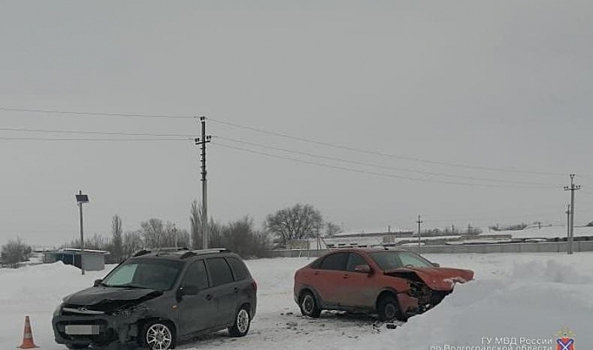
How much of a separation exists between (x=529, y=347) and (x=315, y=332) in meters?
5.59

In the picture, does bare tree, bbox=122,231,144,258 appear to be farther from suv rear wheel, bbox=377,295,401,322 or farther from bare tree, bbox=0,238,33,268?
suv rear wheel, bbox=377,295,401,322

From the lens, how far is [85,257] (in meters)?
36.4

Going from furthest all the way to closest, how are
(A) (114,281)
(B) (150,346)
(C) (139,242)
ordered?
(C) (139,242) → (A) (114,281) → (B) (150,346)

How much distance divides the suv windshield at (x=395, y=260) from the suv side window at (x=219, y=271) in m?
3.30

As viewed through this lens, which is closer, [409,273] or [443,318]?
[443,318]

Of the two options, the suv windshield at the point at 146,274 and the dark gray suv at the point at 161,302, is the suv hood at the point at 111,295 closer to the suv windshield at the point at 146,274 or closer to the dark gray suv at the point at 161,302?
the dark gray suv at the point at 161,302

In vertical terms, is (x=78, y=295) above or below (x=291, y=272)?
above

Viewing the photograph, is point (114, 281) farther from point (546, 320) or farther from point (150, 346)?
point (546, 320)

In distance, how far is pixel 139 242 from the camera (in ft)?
304

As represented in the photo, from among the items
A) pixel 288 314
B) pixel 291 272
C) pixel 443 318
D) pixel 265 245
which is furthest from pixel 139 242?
pixel 443 318

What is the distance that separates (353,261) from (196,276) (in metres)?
4.07

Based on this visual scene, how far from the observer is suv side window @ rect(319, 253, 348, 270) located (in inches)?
559

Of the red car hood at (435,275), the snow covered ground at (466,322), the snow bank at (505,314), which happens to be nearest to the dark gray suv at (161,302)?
the snow covered ground at (466,322)

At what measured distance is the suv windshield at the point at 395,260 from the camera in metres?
13.5
